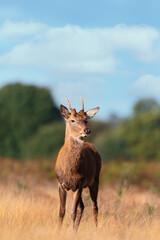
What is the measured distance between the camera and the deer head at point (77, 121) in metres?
7.96

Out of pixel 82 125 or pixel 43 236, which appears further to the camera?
pixel 82 125

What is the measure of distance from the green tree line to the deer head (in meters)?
21.8

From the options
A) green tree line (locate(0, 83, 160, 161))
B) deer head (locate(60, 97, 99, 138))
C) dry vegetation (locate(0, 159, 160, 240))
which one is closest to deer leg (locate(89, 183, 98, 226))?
dry vegetation (locate(0, 159, 160, 240))

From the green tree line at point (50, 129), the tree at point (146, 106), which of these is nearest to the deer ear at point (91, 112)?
the green tree line at point (50, 129)

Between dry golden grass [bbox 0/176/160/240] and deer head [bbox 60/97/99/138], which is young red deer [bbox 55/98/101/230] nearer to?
deer head [bbox 60/97/99/138]

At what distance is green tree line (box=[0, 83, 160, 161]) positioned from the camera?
103 feet

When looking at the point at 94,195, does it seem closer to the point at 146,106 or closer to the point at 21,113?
the point at 146,106

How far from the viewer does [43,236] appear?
6.60m

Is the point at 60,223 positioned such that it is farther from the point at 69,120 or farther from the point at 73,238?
the point at 69,120

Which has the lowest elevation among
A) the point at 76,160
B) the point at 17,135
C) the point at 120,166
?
the point at 76,160

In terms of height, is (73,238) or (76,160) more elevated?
(76,160)

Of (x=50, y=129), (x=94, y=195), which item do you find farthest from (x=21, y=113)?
(x=94, y=195)

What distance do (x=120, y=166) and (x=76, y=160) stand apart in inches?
597

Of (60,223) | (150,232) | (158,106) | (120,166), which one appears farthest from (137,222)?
(158,106)
